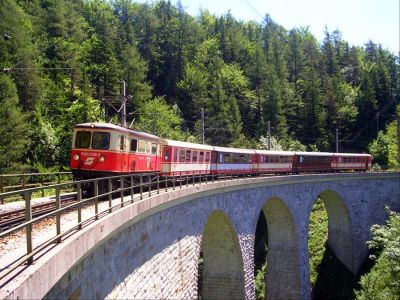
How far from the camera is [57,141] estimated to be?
108 feet

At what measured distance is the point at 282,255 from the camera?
28.4m

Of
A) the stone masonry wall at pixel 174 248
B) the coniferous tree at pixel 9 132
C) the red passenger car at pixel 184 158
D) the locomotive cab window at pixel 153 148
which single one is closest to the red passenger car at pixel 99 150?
the stone masonry wall at pixel 174 248

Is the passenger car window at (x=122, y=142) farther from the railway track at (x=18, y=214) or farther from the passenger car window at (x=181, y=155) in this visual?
the passenger car window at (x=181, y=155)

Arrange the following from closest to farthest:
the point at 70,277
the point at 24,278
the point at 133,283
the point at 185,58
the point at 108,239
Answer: the point at 24,278 < the point at 70,277 < the point at 108,239 < the point at 133,283 < the point at 185,58

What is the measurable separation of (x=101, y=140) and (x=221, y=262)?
432 inches

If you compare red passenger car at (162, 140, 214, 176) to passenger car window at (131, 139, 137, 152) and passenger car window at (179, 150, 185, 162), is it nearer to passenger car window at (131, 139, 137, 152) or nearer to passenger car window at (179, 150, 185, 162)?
passenger car window at (179, 150, 185, 162)

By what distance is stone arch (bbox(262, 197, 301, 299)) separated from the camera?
27391mm

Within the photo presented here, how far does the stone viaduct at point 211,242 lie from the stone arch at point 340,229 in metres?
0.08

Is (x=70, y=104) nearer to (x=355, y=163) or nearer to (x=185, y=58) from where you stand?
(x=355, y=163)

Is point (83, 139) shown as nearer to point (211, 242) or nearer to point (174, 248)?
point (174, 248)

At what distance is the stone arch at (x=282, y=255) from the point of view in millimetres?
27391

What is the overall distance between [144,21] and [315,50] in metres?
35.5

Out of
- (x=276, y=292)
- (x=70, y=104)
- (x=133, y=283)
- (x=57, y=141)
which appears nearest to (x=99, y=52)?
(x=70, y=104)

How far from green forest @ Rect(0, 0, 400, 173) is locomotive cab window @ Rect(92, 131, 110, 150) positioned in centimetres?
1514
